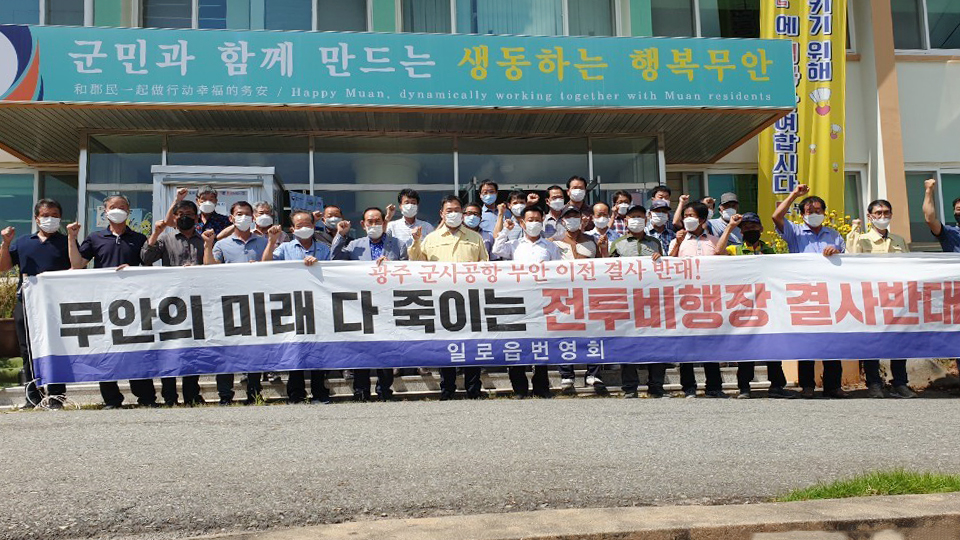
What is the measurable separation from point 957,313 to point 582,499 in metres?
5.75

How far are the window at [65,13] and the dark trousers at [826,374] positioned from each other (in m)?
11.5

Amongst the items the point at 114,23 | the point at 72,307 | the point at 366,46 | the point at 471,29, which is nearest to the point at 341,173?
the point at 366,46

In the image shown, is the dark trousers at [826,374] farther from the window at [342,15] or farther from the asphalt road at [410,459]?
the window at [342,15]

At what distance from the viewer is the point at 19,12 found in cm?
1255

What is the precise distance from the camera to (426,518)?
3277 mm

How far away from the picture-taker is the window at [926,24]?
14.1m

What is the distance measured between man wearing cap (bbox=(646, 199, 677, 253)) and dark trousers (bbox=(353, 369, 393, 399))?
3.13m

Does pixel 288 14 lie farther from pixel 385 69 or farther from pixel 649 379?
pixel 649 379

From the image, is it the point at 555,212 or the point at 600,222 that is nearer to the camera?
the point at 600,222

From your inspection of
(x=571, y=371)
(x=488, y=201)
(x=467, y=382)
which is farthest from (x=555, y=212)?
(x=467, y=382)

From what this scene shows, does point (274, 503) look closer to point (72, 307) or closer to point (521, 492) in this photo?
point (521, 492)

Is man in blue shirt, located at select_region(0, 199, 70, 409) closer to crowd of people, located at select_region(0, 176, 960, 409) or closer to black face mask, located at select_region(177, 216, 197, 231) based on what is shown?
crowd of people, located at select_region(0, 176, 960, 409)

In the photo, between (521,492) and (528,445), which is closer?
(521,492)

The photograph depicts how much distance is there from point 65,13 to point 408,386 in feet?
29.7
